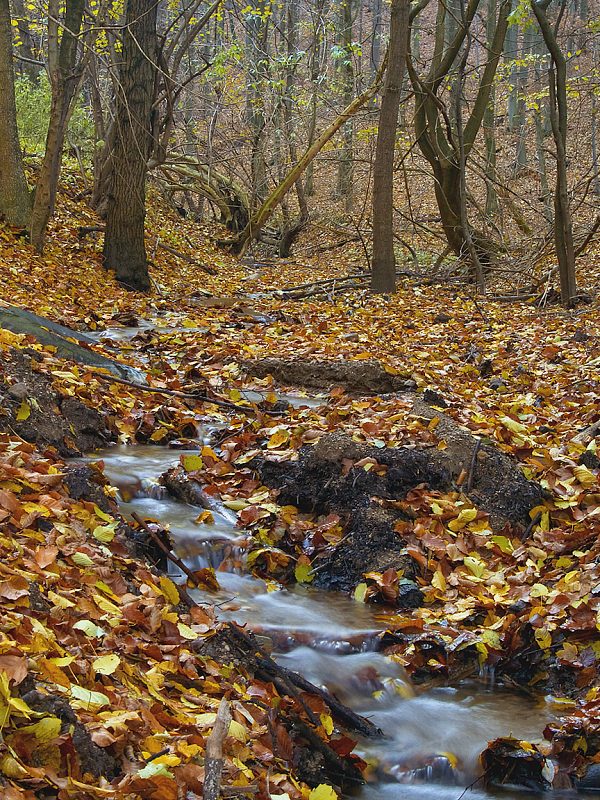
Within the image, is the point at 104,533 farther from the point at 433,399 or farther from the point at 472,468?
the point at 433,399

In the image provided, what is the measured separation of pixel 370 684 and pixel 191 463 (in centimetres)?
221

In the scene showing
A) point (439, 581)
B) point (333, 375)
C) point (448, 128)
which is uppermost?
point (448, 128)

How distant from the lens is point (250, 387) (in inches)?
304

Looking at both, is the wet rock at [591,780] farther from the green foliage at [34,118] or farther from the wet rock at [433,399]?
the green foliage at [34,118]

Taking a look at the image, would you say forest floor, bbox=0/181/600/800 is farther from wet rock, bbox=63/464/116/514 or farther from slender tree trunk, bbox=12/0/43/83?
slender tree trunk, bbox=12/0/43/83

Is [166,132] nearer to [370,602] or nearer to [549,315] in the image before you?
[549,315]

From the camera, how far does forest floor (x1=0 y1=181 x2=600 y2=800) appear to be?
2.55m

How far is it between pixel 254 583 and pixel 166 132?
10.4 meters

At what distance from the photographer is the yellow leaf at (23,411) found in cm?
504

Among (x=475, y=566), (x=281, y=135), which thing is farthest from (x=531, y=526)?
(x=281, y=135)

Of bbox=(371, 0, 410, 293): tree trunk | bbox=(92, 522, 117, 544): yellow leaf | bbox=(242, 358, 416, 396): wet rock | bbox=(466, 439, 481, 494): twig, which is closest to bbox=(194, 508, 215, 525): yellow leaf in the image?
bbox=(92, 522, 117, 544): yellow leaf

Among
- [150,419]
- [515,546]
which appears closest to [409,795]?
[515,546]

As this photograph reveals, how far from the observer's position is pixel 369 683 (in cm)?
385

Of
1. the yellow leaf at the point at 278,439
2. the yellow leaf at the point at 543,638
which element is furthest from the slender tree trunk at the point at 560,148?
the yellow leaf at the point at 543,638
